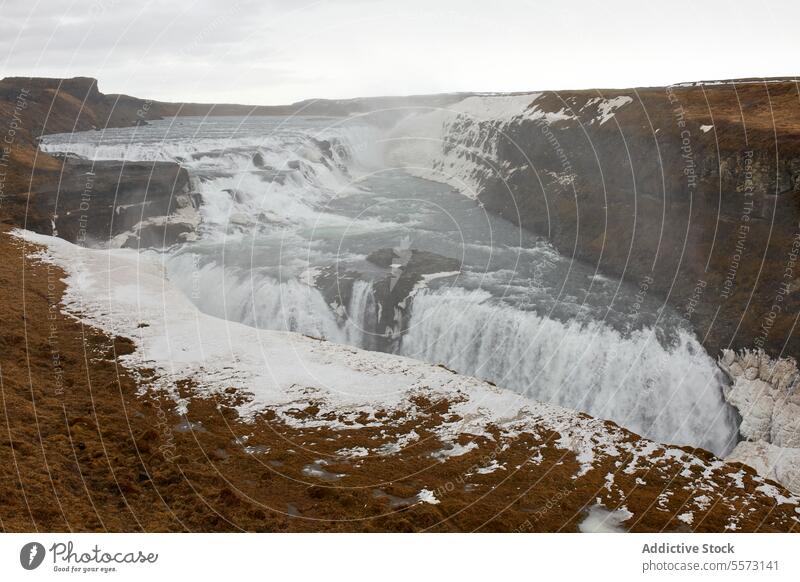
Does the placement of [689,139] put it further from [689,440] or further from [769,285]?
[689,440]

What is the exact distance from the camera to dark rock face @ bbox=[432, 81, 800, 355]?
90.5 ft

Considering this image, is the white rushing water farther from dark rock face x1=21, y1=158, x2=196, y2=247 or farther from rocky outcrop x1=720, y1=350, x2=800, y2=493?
dark rock face x1=21, y1=158, x2=196, y2=247

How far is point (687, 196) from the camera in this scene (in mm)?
33906

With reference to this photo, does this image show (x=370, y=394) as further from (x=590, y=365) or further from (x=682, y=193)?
(x=682, y=193)

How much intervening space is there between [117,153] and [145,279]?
29492 millimetres

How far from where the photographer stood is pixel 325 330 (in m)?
30.2

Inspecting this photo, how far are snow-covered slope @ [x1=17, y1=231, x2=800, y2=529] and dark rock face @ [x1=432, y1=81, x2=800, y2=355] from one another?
12.7m

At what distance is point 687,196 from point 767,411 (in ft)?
49.0

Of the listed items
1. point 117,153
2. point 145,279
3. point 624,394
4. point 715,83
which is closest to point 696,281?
point 624,394

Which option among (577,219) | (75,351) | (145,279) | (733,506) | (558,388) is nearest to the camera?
(733,506)
